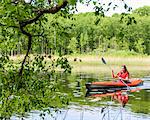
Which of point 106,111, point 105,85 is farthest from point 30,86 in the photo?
point 105,85

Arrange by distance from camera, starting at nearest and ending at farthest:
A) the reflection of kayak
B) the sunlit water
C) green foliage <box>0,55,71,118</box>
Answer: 1. green foliage <box>0,55,71,118</box>
2. the sunlit water
3. the reflection of kayak

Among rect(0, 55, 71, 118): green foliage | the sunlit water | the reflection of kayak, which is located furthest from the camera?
the reflection of kayak

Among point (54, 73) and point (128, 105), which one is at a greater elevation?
point (54, 73)

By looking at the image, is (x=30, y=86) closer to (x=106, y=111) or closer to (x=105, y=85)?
(x=106, y=111)

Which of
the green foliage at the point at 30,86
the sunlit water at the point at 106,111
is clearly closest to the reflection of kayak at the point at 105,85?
the sunlit water at the point at 106,111

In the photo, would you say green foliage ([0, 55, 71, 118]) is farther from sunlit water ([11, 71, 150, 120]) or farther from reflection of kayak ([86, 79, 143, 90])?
reflection of kayak ([86, 79, 143, 90])

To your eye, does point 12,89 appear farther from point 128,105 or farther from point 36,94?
point 128,105

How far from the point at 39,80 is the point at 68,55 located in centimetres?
54

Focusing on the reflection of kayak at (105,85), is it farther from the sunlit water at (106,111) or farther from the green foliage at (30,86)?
the green foliage at (30,86)

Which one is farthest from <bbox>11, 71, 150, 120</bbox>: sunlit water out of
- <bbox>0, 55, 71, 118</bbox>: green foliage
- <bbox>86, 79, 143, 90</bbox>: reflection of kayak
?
<bbox>0, 55, 71, 118</bbox>: green foliage

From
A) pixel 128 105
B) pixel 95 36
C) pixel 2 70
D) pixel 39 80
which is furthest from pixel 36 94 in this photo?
pixel 95 36

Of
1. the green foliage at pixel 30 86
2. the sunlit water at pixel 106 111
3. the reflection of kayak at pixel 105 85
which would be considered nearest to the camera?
the green foliage at pixel 30 86

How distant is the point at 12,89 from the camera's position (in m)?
5.36

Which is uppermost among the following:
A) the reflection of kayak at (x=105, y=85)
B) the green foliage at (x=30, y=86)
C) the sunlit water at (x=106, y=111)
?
the green foliage at (x=30, y=86)
